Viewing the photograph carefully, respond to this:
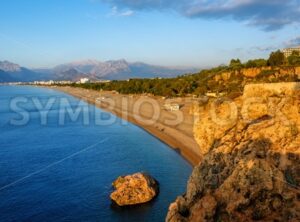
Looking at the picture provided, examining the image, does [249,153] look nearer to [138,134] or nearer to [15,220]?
[15,220]

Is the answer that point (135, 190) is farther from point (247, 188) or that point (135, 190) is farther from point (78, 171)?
point (247, 188)

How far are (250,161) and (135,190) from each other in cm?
1716

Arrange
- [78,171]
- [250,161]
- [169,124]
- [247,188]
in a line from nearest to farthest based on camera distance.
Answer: [247,188] < [250,161] < [78,171] < [169,124]

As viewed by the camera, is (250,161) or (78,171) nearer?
(250,161)

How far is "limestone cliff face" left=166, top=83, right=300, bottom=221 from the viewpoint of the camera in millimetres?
11633

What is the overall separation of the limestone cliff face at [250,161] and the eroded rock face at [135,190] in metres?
12.5

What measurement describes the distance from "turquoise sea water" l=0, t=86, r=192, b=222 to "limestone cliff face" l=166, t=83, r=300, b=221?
37.9 feet

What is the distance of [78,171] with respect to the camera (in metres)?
36.8

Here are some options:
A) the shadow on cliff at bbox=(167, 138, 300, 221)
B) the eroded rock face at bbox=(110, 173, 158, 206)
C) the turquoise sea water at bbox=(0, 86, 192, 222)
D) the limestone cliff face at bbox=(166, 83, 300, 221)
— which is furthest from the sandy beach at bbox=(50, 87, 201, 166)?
the shadow on cliff at bbox=(167, 138, 300, 221)

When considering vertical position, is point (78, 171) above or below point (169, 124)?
below

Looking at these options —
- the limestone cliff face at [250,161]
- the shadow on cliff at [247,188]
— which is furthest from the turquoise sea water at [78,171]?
the shadow on cliff at [247,188]

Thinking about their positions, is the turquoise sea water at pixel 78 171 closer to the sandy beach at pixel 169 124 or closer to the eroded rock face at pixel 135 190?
the eroded rock face at pixel 135 190

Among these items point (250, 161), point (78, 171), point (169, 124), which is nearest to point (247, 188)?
point (250, 161)

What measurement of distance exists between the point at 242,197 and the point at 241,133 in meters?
3.10
